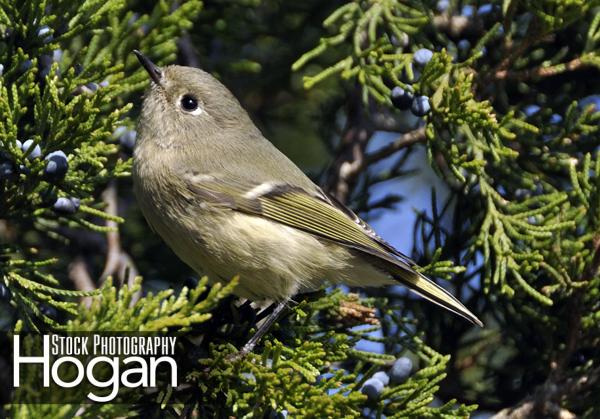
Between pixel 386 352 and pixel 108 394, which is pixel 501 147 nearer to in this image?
pixel 386 352

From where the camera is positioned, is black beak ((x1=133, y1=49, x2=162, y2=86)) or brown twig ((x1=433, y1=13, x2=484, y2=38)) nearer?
black beak ((x1=133, y1=49, x2=162, y2=86))

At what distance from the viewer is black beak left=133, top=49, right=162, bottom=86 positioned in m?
2.51

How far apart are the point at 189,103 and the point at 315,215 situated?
25.2 inches

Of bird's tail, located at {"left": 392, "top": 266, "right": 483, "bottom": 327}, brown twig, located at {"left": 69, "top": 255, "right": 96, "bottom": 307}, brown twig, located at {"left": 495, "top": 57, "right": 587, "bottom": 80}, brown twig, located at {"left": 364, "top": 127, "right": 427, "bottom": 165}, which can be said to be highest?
brown twig, located at {"left": 495, "top": 57, "right": 587, "bottom": 80}

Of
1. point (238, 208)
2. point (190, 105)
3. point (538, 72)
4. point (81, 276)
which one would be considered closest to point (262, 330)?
point (238, 208)

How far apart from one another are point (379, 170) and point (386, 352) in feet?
3.26

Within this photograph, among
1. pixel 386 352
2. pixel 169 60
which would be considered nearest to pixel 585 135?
pixel 386 352

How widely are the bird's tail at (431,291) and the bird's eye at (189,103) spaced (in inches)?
37.1

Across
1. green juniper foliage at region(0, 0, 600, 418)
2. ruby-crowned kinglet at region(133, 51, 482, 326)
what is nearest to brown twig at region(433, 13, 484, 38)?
green juniper foliage at region(0, 0, 600, 418)

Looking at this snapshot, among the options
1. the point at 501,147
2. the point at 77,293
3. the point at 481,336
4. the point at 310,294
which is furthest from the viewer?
the point at 481,336

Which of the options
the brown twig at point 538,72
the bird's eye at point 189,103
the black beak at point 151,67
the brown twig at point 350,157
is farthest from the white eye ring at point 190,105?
the brown twig at point 538,72

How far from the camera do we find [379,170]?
3.46m

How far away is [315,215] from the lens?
107 inches

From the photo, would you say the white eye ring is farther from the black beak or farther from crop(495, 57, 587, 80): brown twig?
crop(495, 57, 587, 80): brown twig
